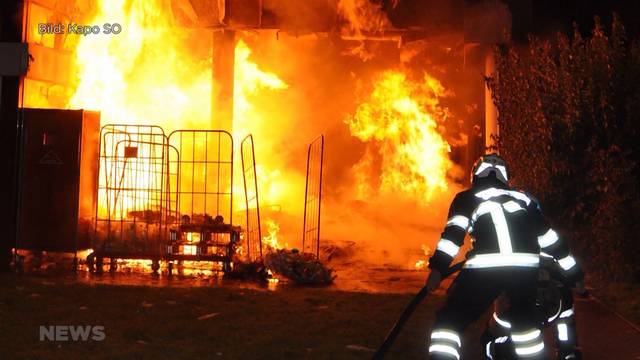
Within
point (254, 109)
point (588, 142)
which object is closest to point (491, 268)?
point (588, 142)

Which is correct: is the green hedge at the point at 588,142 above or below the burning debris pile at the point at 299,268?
above

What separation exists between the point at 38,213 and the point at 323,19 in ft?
19.1

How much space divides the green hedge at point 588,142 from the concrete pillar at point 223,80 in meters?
5.40

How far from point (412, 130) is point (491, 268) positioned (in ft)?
33.8

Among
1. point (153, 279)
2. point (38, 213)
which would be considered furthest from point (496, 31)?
point (38, 213)

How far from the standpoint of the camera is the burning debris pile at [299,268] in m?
9.80

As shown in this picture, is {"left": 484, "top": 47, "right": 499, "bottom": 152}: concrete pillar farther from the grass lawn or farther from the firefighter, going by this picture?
the firefighter

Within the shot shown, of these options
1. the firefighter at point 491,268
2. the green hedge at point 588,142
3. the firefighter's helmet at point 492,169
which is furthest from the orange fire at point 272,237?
the firefighter at point 491,268

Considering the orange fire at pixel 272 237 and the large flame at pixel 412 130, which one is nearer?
the orange fire at pixel 272 237

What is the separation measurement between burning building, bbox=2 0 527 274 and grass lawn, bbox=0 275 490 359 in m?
1.79

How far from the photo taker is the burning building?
1047cm

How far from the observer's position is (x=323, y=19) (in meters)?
13.2

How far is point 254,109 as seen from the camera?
53.5 ft

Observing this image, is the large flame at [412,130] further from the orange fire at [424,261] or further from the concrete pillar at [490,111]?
the orange fire at [424,261]
